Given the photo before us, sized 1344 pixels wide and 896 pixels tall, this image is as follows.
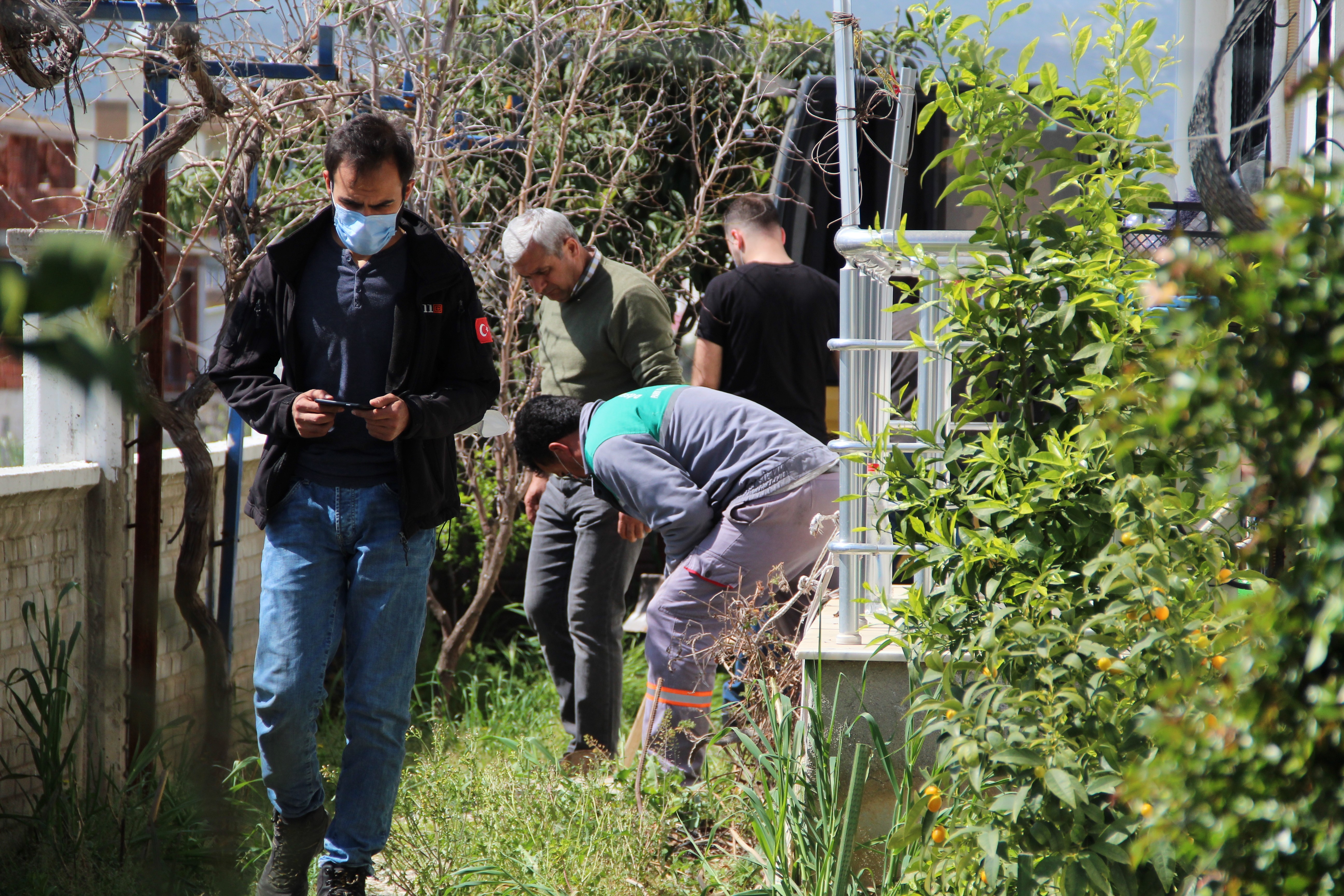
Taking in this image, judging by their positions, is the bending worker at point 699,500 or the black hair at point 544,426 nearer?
the bending worker at point 699,500

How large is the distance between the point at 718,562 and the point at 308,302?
45.7 inches

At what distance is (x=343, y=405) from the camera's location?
2.62m

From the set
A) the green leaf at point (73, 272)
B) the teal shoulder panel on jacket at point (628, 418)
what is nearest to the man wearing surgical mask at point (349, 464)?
the teal shoulder panel on jacket at point (628, 418)

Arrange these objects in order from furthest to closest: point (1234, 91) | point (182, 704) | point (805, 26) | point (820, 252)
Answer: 1. point (820, 252)
2. point (805, 26)
3. point (1234, 91)
4. point (182, 704)

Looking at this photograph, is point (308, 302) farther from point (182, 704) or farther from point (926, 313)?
point (182, 704)

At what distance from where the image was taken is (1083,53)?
203 centimetres

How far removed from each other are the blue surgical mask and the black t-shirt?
58.6 inches

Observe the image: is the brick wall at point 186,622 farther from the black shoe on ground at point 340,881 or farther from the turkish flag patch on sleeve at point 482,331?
the turkish flag patch on sleeve at point 482,331

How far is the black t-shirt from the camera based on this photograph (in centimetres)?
398

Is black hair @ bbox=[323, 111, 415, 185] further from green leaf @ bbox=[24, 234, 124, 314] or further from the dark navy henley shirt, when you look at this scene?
green leaf @ bbox=[24, 234, 124, 314]

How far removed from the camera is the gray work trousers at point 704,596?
2949 mm

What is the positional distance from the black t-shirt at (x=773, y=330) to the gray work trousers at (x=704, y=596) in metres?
1.06

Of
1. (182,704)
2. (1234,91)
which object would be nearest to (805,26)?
(1234,91)

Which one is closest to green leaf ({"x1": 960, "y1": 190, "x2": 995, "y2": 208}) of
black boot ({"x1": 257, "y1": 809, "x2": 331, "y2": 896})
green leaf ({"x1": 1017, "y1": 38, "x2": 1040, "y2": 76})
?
green leaf ({"x1": 1017, "y1": 38, "x2": 1040, "y2": 76})
